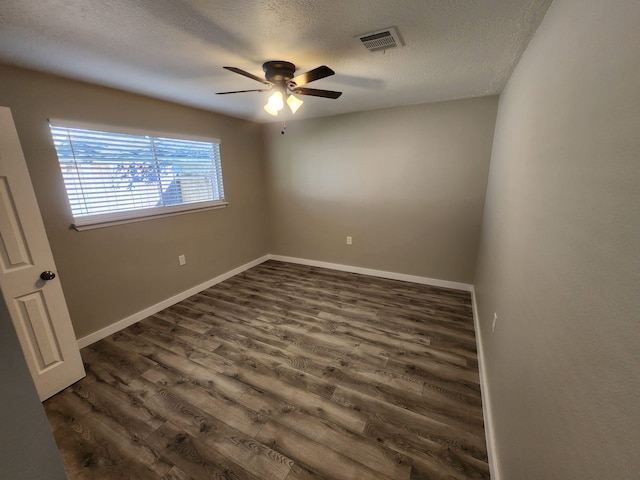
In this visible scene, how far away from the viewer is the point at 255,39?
Result: 1.56 m

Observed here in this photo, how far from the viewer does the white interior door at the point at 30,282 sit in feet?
5.24

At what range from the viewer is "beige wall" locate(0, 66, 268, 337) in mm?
1976

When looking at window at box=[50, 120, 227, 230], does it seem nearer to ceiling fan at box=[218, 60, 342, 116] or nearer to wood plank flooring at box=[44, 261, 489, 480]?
wood plank flooring at box=[44, 261, 489, 480]

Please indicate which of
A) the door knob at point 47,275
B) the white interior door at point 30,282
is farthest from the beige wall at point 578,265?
the door knob at point 47,275

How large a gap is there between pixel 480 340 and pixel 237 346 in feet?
7.01

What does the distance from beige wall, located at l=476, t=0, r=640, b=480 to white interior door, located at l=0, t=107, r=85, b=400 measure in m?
2.60

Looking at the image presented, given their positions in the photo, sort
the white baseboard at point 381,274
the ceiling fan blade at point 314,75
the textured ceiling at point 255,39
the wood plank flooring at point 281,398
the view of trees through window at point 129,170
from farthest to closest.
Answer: the white baseboard at point 381,274 < the view of trees through window at point 129,170 < the ceiling fan blade at point 314,75 < the wood plank flooring at point 281,398 < the textured ceiling at point 255,39

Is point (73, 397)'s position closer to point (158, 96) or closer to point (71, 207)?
point (71, 207)

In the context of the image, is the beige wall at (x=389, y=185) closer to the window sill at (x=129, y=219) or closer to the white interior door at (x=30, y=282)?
the window sill at (x=129, y=219)

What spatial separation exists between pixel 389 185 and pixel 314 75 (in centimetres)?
203

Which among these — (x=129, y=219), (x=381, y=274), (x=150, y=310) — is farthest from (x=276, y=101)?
(x=381, y=274)

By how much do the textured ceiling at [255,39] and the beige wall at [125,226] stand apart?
22 cm

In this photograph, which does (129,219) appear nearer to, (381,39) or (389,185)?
(381,39)

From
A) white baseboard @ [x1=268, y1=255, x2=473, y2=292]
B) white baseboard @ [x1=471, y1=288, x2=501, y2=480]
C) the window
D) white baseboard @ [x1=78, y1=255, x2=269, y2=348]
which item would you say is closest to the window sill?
the window
